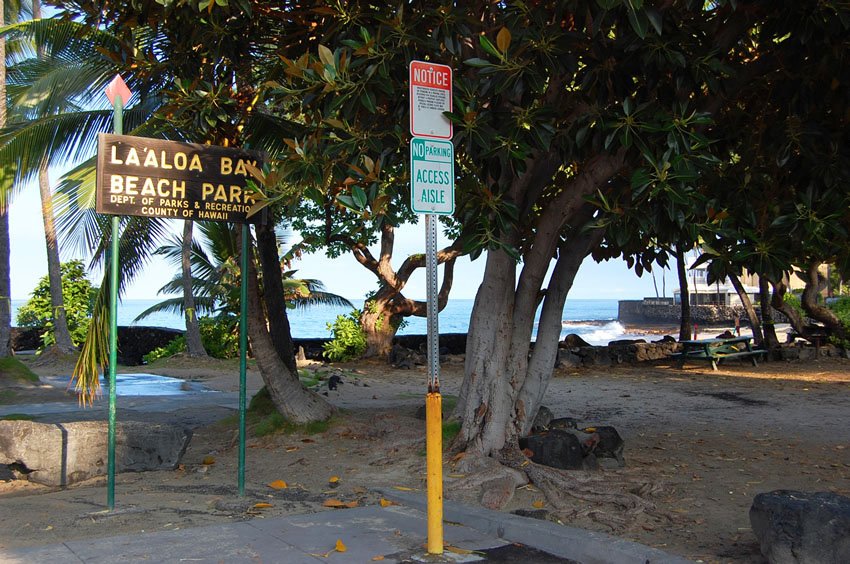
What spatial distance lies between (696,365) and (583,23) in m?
14.5

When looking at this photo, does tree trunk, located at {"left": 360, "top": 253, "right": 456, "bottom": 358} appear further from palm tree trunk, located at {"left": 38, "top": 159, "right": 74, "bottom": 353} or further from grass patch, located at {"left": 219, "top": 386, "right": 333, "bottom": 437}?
grass patch, located at {"left": 219, "top": 386, "right": 333, "bottom": 437}

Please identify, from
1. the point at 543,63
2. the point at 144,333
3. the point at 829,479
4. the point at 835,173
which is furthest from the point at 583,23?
the point at 144,333

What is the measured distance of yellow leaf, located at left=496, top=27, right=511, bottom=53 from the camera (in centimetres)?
577

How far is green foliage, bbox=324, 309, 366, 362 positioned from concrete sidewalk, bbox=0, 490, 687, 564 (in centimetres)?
1504

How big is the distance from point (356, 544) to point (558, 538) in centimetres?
134

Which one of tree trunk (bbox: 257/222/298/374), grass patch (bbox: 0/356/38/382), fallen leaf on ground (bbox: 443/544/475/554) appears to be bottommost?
fallen leaf on ground (bbox: 443/544/475/554)

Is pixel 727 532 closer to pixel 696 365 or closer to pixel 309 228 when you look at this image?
pixel 696 365

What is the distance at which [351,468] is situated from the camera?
26.7 feet

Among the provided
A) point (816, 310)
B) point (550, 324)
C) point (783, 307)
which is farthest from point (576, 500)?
point (783, 307)

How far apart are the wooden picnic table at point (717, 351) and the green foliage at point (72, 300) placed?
50.2 ft

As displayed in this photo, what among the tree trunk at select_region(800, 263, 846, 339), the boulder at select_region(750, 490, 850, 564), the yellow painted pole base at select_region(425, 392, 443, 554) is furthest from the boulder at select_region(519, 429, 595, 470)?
the tree trunk at select_region(800, 263, 846, 339)

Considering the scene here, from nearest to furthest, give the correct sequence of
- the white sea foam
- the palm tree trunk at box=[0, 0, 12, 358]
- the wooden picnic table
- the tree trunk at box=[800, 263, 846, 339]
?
the palm tree trunk at box=[0, 0, 12, 358] < the wooden picnic table < the tree trunk at box=[800, 263, 846, 339] < the white sea foam

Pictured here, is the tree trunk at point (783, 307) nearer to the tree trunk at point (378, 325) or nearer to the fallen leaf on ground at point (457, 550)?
the tree trunk at point (378, 325)

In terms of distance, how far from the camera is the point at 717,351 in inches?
721
